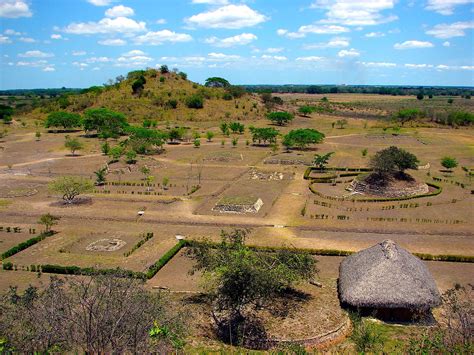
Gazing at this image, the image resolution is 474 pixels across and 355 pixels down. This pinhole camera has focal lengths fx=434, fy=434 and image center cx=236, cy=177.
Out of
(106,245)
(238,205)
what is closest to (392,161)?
(238,205)

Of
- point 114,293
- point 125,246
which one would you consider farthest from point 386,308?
point 125,246

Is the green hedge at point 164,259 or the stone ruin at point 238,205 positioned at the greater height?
the stone ruin at point 238,205

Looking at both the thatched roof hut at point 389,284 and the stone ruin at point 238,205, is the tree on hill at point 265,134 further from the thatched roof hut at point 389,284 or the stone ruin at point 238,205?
the thatched roof hut at point 389,284

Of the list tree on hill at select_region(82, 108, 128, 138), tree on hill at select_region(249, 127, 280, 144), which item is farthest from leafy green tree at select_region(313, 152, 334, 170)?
tree on hill at select_region(82, 108, 128, 138)

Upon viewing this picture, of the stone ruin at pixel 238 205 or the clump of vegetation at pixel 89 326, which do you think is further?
the stone ruin at pixel 238 205

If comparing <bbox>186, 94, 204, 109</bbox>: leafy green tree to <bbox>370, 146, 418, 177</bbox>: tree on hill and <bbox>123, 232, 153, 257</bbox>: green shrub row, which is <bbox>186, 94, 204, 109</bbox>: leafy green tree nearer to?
<bbox>370, 146, 418, 177</bbox>: tree on hill

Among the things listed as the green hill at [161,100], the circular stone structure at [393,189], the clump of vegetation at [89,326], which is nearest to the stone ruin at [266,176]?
the circular stone structure at [393,189]
